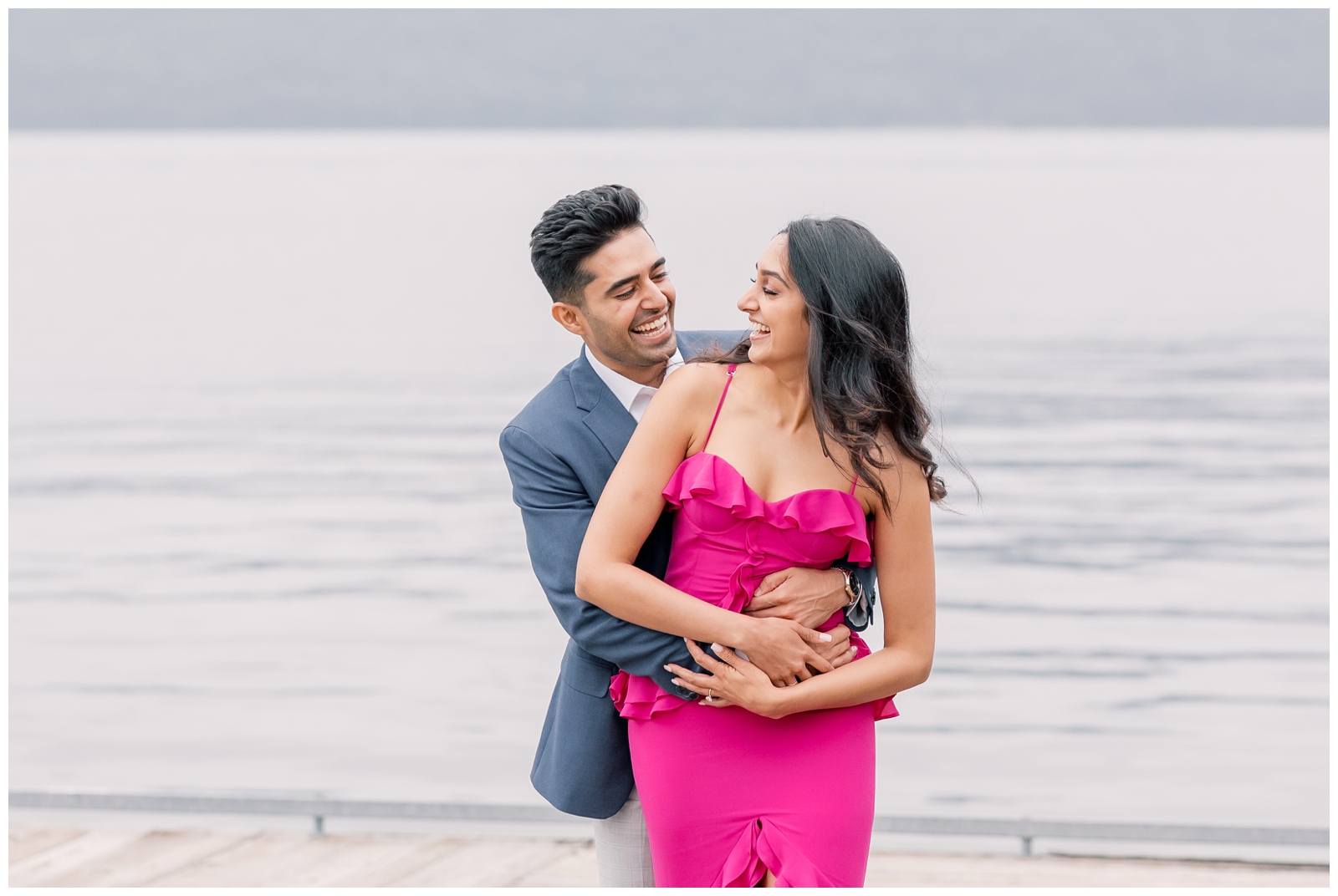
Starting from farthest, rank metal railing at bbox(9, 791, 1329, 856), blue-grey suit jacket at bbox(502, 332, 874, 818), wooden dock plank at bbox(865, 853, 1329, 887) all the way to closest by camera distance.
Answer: metal railing at bbox(9, 791, 1329, 856) < wooden dock plank at bbox(865, 853, 1329, 887) < blue-grey suit jacket at bbox(502, 332, 874, 818)

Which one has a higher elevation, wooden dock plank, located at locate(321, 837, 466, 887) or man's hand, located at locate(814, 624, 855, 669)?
man's hand, located at locate(814, 624, 855, 669)

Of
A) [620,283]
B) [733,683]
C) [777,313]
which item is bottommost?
[733,683]

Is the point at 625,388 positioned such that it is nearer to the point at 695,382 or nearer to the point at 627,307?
the point at 627,307

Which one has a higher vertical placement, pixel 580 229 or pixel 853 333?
pixel 580 229

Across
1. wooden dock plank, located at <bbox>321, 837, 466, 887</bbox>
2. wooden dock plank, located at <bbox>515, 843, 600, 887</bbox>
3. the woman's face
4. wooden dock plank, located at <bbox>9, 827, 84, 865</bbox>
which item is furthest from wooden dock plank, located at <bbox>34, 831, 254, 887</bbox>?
the woman's face

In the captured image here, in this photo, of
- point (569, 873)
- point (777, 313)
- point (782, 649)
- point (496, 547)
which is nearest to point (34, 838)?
point (569, 873)

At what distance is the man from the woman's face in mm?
299

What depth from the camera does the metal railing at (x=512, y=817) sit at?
3.62 m

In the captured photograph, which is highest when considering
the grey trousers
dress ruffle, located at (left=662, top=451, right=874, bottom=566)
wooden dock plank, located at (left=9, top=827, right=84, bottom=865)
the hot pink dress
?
dress ruffle, located at (left=662, top=451, right=874, bottom=566)

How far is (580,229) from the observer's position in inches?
96.7

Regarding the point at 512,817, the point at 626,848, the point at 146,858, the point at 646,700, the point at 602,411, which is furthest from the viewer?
the point at 512,817

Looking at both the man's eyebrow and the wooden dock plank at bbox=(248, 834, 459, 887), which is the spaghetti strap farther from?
the wooden dock plank at bbox=(248, 834, 459, 887)

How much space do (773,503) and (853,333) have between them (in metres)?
0.28

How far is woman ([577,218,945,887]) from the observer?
2.11m
